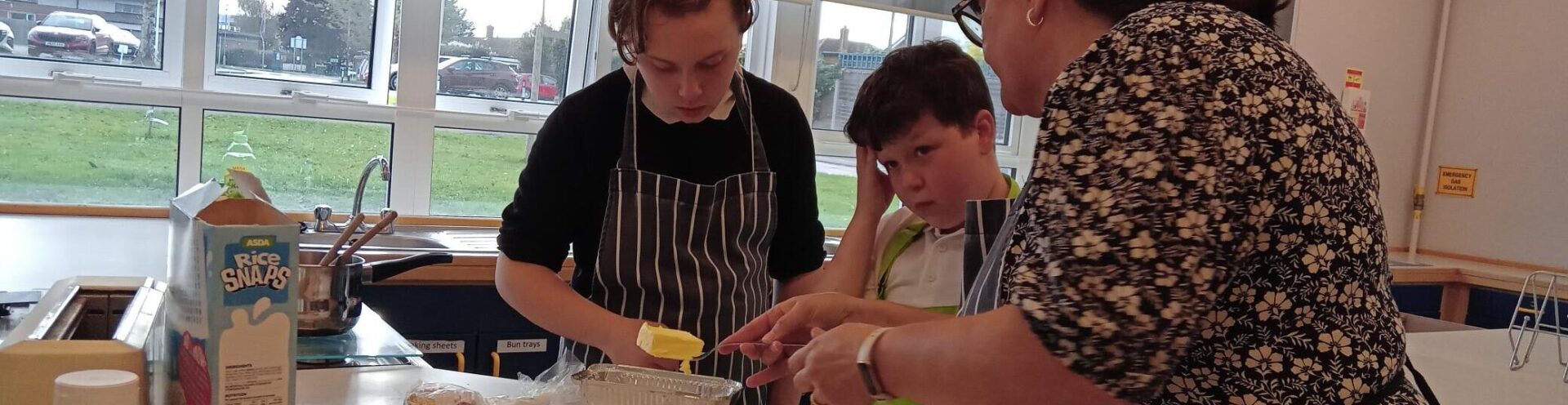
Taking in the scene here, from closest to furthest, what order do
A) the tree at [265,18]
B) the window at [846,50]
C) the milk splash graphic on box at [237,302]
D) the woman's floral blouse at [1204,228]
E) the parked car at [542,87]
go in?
the woman's floral blouse at [1204,228] < the milk splash graphic on box at [237,302] < the tree at [265,18] < the parked car at [542,87] < the window at [846,50]

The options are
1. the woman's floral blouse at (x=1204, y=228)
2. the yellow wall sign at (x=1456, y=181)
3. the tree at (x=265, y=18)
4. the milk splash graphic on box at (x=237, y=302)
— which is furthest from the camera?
the yellow wall sign at (x=1456, y=181)

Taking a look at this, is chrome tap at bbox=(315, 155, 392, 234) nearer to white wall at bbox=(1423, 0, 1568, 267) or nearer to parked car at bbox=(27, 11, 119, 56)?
parked car at bbox=(27, 11, 119, 56)

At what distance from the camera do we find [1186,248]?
0.67m

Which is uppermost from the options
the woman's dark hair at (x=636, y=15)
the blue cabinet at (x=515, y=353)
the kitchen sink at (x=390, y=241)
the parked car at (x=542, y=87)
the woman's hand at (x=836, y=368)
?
the woman's dark hair at (x=636, y=15)

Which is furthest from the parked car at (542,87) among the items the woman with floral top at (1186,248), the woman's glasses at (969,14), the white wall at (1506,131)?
the white wall at (1506,131)

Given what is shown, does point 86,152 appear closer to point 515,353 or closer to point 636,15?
point 515,353

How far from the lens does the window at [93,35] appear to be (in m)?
2.75

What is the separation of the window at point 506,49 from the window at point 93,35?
62 cm

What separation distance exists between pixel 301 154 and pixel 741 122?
1.98 m

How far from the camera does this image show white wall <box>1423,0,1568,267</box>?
360 cm

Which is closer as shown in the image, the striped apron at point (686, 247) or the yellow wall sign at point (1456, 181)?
the striped apron at point (686, 247)

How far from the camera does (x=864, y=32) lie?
3.61 meters

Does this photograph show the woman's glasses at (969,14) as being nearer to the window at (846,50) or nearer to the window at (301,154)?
the window at (301,154)

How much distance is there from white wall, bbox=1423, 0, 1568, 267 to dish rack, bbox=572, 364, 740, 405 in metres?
3.54
